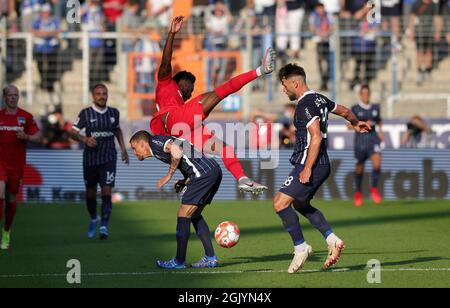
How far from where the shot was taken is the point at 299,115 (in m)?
11.3

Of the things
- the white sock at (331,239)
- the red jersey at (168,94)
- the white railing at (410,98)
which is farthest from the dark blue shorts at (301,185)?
the white railing at (410,98)

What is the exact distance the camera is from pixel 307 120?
1121 cm

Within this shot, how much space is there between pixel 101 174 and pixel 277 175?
25.7 feet

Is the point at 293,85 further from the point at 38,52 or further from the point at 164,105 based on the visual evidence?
the point at 38,52

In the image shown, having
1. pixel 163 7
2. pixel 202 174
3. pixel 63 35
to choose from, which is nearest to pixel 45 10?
pixel 63 35

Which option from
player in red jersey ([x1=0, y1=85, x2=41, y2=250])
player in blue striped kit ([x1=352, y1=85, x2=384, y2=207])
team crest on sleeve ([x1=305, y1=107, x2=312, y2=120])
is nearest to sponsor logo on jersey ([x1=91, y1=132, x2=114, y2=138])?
player in red jersey ([x1=0, y1=85, x2=41, y2=250])

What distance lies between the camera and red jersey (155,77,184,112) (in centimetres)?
1334

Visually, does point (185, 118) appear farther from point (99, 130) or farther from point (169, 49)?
point (99, 130)

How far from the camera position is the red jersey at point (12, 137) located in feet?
48.2

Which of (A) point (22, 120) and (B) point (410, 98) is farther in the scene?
(B) point (410, 98)

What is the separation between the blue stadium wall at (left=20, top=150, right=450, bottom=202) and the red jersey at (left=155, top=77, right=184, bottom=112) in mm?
10069

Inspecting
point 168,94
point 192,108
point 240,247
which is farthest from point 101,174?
point 192,108

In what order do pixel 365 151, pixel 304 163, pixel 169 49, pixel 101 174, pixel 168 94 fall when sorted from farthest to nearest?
1. pixel 365 151
2. pixel 101 174
3. pixel 168 94
4. pixel 169 49
5. pixel 304 163

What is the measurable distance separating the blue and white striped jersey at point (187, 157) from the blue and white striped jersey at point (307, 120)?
3.52 feet
